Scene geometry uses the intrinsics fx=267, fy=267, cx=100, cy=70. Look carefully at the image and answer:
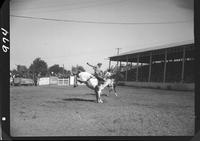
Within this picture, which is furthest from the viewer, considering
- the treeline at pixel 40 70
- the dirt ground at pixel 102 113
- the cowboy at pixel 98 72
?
the cowboy at pixel 98 72

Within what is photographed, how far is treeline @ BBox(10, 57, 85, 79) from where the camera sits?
16.6ft

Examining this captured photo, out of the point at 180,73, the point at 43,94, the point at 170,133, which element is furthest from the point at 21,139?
the point at 180,73

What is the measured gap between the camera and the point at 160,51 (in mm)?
5730

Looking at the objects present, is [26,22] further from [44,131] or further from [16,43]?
[44,131]

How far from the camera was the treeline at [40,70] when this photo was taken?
16.6 ft

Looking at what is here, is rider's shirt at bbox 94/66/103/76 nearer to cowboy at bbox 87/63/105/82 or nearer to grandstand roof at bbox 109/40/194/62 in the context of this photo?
cowboy at bbox 87/63/105/82

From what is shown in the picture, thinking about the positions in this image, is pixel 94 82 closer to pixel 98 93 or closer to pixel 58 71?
pixel 98 93

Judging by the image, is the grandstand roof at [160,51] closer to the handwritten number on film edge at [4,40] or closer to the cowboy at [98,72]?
the cowboy at [98,72]

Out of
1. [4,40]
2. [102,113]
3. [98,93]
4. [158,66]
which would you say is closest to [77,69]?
[98,93]

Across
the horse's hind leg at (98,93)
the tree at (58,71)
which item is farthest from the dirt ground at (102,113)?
the tree at (58,71)

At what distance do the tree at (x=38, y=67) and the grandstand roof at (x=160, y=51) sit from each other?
132 centimetres

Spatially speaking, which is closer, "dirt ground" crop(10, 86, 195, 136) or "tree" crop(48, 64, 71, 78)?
"dirt ground" crop(10, 86, 195, 136)

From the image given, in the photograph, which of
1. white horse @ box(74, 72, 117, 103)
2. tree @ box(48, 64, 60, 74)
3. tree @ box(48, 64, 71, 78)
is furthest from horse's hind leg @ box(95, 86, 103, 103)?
tree @ box(48, 64, 60, 74)

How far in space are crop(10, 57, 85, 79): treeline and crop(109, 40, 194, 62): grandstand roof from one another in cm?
88
